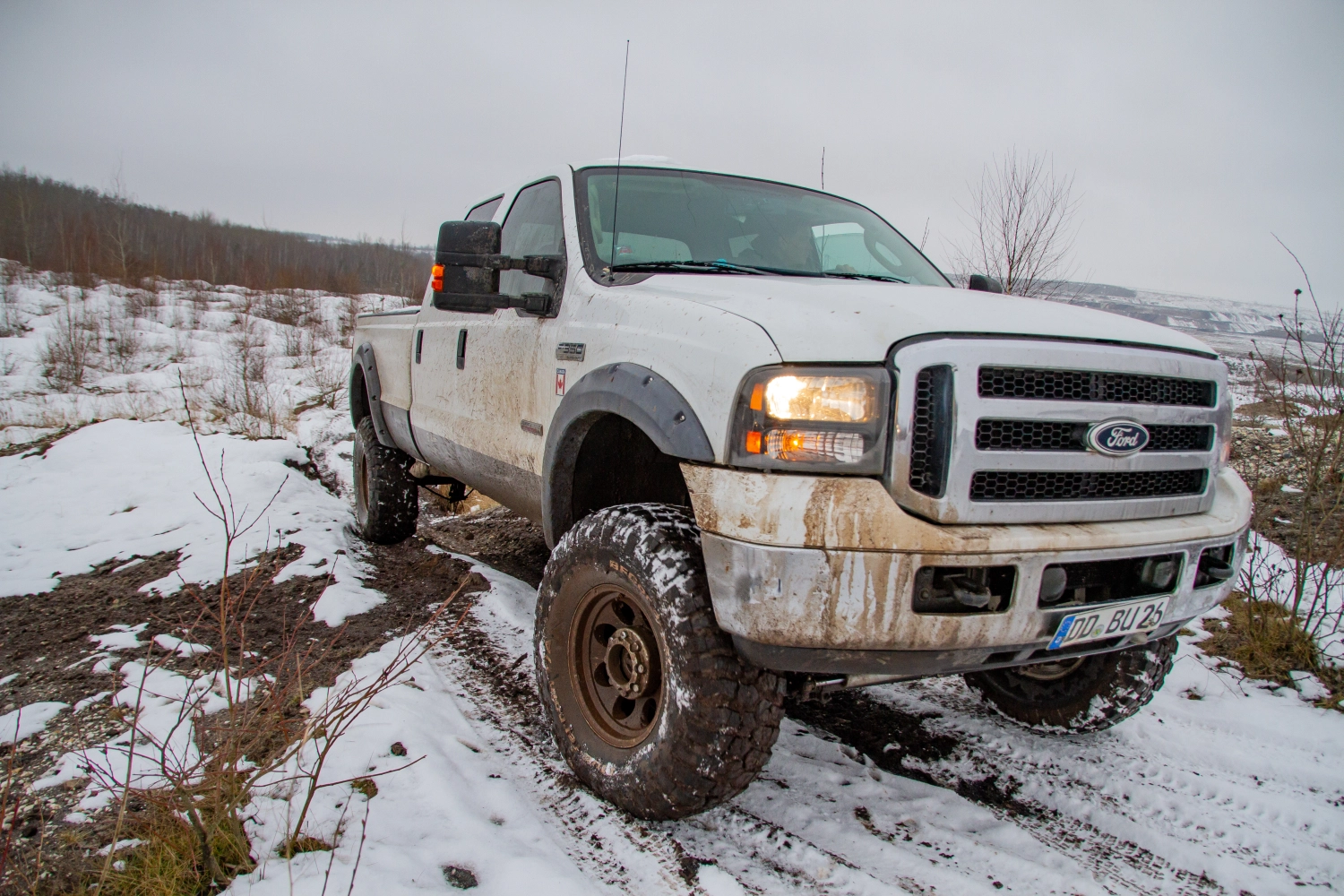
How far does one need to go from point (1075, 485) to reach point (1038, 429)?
0.60 ft

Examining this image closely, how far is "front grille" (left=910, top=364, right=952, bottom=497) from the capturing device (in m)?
1.61

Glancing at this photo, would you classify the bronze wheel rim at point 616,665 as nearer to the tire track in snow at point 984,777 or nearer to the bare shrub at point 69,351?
the tire track in snow at point 984,777

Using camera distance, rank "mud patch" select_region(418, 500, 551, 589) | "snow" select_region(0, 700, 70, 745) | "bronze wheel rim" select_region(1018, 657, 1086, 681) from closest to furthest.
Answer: "snow" select_region(0, 700, 70, 745)
"bronze wheel rim" select_region(1018, 657, 1086, 681)
"mud patch" select_region(418, 500, 551, 589)

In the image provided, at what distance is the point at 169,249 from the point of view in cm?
4022

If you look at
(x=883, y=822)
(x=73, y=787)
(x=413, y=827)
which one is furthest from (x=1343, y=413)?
(x=73, y=787)

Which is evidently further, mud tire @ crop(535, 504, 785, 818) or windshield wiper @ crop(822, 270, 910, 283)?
windshield wiper @ crop(822, 270, 910, 283)

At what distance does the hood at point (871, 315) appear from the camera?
167 centimetres

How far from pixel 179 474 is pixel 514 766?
472cm

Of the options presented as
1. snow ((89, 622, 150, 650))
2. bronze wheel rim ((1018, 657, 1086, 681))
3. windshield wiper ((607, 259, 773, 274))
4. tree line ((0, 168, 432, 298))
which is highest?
tree line ((0, 168, 432, 298))

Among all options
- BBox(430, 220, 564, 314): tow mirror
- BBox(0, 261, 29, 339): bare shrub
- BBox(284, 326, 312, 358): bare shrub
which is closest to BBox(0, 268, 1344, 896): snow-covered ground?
BBox(430, 220, 564, 314): tow mirror

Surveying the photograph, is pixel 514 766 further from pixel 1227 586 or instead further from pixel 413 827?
pixel 1227 586

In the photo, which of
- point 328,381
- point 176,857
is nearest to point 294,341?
point 328,381

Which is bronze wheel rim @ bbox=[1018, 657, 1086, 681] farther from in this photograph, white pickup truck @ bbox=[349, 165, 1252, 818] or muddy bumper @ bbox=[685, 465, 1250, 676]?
muddy bumper @ bbox=[685, 465, 1250, 676]

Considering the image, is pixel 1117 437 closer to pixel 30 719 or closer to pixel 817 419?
pixel 817 419
